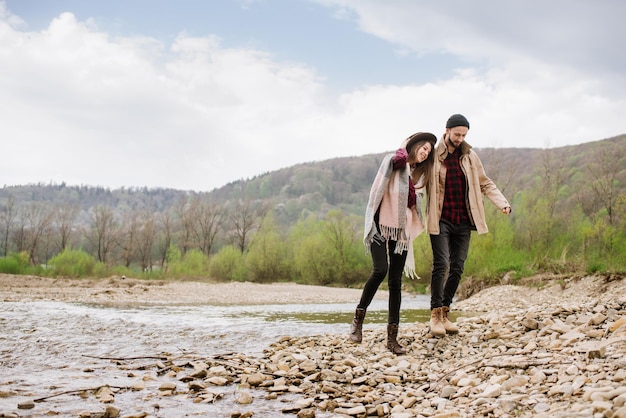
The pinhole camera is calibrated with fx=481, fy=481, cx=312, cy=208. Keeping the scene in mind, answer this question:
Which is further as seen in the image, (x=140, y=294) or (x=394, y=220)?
(x=140, y=294)

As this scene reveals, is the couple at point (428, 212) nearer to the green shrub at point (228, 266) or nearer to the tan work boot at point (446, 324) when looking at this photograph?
the tan work boot at point (446, 324)

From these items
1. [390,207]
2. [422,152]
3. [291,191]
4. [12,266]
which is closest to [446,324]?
[390,207]

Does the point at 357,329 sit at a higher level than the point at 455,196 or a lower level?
lower

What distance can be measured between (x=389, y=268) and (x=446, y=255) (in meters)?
0.66

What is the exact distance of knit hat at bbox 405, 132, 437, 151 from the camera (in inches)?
209

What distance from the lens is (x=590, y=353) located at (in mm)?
3551

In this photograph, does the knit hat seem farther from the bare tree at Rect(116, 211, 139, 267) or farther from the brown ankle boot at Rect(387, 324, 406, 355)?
the bare tree at Rect(116, 211, 139, 267)

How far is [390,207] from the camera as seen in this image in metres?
5.10

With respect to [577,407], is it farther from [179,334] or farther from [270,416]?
[179,334]

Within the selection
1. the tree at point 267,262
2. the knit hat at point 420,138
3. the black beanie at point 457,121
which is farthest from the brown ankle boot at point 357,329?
the tree at point 267,262

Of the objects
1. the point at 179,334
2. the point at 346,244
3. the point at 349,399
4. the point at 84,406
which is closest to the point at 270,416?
the point at 349,399

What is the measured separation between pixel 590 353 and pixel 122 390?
3.64 metres

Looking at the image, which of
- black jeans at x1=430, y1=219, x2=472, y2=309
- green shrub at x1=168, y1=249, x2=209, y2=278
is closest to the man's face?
black jeans at x1=430, y1=219, x2=472, y2=309

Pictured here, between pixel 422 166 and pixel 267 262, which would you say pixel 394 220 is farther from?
pixel 267 262
